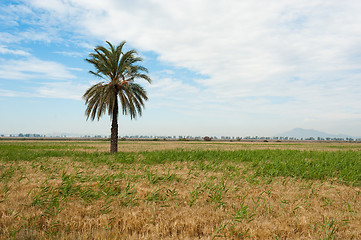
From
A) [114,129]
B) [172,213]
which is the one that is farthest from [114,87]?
[172,213]

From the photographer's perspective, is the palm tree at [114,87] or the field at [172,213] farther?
the palm tree at [114,87]

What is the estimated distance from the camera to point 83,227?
4.94 meters

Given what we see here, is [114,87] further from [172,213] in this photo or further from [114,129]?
[172,213]

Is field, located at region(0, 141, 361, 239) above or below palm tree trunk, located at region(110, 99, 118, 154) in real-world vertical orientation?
below

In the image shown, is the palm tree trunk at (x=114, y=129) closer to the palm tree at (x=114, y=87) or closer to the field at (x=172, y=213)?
the palm tree at (x=114, y=87)

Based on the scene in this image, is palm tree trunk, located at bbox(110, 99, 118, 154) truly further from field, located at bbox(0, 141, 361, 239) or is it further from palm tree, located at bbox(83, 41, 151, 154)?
field, located at bbox(0, 141, 361, 239)

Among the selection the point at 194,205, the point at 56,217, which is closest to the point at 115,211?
the point at 56,217

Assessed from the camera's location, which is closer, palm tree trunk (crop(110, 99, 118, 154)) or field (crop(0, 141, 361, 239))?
field (crop(0, 141, 361, 239))

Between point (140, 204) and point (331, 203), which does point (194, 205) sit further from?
point (331, 203)

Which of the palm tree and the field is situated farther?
the palm tree

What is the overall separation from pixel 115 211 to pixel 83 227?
91 centimetres

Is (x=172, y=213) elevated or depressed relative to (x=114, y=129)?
depressed

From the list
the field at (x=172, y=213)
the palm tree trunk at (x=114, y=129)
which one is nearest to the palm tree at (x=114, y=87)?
the palm tree trunk at (x=114, y=129)

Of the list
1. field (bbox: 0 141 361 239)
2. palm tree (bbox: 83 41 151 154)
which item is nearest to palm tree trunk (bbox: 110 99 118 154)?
palm tree (bbox: 83 41 151 154)
